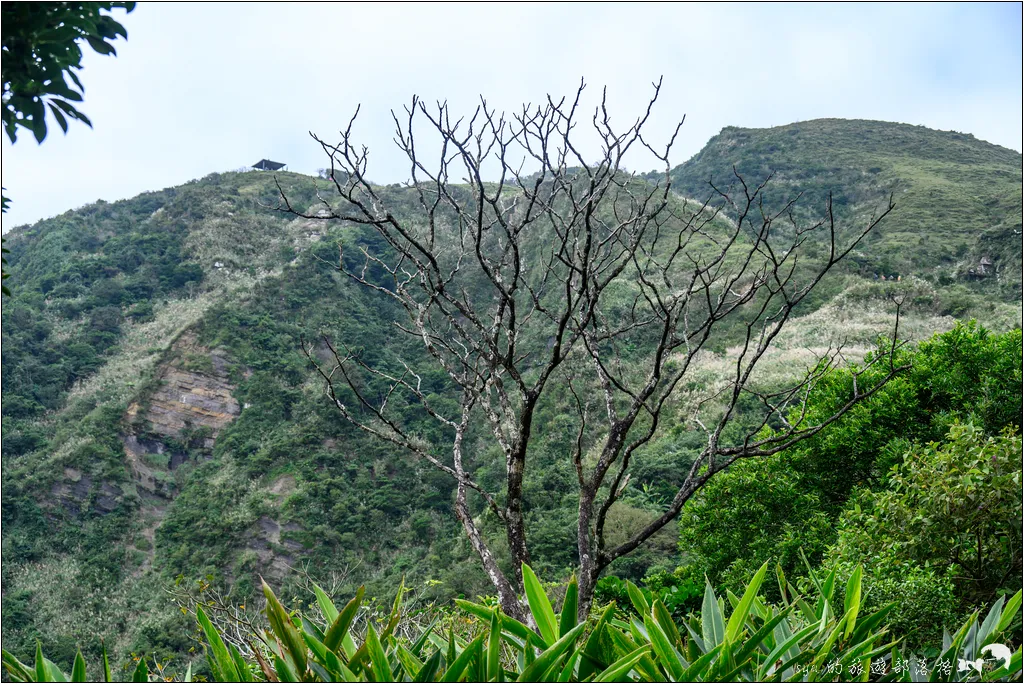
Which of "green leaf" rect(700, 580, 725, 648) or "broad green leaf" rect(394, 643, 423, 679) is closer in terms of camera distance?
"broad green leaf" rect(394, 643, 423, 679)

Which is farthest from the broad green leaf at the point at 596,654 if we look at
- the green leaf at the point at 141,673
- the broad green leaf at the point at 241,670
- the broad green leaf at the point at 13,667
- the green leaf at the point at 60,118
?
the green leaf at the point at 60,118

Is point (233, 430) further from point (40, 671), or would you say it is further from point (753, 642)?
point (753, 642)

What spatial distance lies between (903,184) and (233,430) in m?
22.4

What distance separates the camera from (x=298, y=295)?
17609mm

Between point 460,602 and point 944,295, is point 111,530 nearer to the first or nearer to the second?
point 460,602

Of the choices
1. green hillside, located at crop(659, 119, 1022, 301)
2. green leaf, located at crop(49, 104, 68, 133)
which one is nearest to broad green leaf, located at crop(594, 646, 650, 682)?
green leaf, located at crop(49, 104, 68, 133)

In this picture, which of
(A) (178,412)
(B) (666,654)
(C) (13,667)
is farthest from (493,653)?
(A) (178,412)

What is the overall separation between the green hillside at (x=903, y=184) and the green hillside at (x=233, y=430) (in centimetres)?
13

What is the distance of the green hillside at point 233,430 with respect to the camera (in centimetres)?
1128

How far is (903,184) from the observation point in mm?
23250

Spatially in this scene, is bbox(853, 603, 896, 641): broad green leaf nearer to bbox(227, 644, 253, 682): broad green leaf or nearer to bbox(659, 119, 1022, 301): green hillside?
bbox(227, 644, 253, 682): broad green leaf

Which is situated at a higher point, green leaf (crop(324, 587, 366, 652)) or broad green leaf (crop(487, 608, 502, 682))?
green leaf (crop(324, 587, 366, 652))

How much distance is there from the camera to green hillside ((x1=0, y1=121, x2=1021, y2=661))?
1128cm

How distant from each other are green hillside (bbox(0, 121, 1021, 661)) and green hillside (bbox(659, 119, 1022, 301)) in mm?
131
